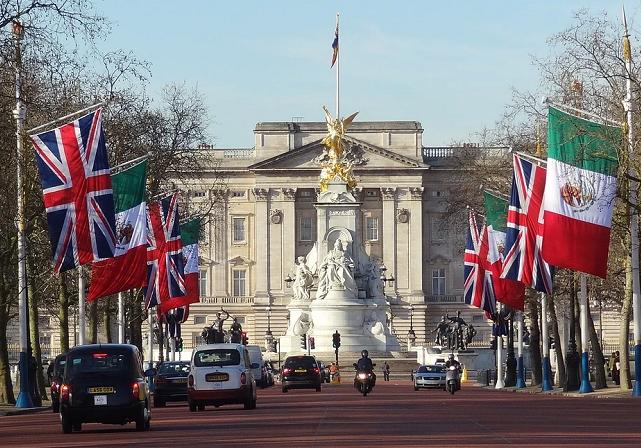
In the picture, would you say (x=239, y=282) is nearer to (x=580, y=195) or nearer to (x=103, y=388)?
(x=580, y=195)

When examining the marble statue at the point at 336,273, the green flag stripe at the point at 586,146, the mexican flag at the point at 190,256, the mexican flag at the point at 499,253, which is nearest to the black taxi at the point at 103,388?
the green flag stripe at the point at 586,146

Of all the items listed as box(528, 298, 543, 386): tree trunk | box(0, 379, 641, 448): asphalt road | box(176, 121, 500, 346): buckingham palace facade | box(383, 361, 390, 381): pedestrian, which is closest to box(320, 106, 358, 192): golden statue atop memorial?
box(383, 361, 390, 381): pedestrian

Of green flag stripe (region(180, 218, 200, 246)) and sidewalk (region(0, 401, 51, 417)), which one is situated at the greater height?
green flag stripe (region(180, 218, 200, 246))

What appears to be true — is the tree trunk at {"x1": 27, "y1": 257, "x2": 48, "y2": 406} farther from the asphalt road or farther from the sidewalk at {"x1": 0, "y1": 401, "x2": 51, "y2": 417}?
the asphalt road

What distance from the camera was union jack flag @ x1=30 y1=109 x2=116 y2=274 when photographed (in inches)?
1929

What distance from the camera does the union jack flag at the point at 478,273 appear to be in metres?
75.4

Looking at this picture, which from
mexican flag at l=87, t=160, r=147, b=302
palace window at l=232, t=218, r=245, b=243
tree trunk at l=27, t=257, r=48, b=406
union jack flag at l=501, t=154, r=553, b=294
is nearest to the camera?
mexican flag at l=87, t=160, r=147, b=302

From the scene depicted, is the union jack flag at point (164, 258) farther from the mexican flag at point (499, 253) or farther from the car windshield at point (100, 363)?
the car windshield at point (100, 363)

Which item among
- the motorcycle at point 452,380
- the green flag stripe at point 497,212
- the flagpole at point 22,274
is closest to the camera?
the flagpole at point 22,274

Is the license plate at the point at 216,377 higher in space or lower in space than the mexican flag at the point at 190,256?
lower

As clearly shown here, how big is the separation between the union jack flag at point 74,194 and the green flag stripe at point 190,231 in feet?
93.6

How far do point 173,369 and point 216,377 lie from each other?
10355 mm

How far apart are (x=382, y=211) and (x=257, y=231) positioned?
39.5 ft

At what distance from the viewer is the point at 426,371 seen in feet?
271
